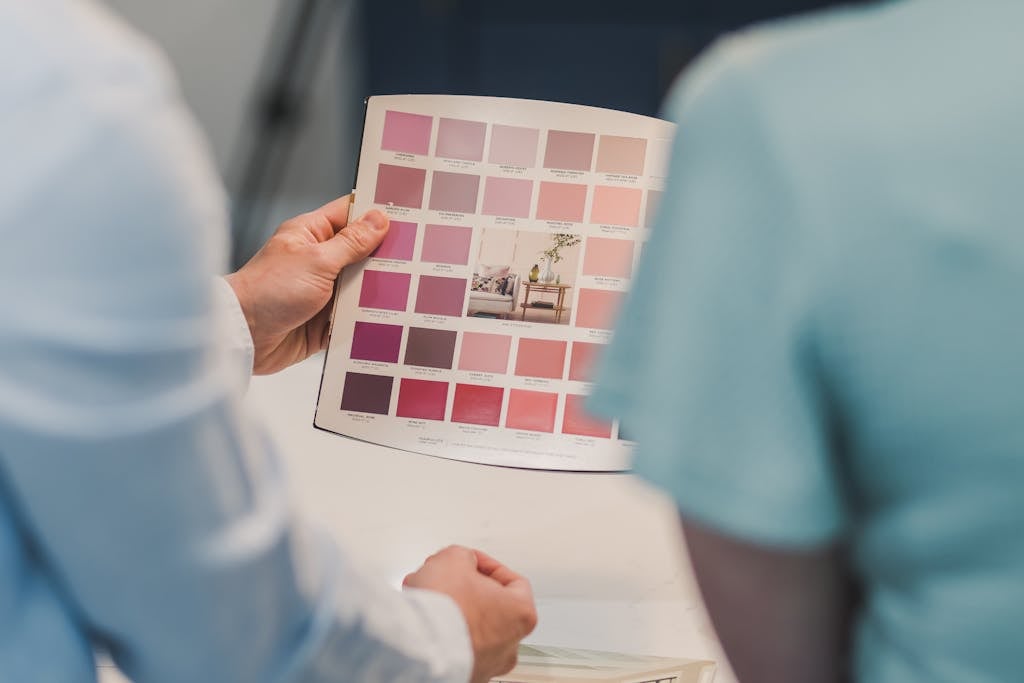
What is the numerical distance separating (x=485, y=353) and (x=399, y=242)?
4.5 inches

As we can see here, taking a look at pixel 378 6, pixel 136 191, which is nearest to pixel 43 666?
pixel 136 191

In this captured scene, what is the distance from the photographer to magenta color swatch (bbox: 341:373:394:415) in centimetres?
79

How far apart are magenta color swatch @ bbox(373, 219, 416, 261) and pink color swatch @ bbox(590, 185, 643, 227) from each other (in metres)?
0.15

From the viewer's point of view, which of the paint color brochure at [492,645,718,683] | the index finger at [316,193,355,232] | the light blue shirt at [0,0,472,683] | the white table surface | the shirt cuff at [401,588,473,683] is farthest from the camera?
the index finger at [316,193,355,232]

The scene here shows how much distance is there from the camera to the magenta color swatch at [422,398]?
788 mm

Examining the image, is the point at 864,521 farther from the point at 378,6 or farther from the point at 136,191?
the point at 378,6

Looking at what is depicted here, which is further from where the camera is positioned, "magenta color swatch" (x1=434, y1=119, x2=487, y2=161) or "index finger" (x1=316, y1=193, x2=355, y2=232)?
"index finger" (x1=316, y1=193, x2=355, y2=232)

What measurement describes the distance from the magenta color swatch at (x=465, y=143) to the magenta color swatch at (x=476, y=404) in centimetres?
18

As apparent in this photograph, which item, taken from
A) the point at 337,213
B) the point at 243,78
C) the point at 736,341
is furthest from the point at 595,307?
the point at 243,78

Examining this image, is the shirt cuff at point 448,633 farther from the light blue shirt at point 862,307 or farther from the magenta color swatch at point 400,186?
the magenta color swatch at point 400,186

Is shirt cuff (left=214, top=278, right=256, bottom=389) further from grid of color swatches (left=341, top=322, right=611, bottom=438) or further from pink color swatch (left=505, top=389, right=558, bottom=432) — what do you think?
pink color swatch (left=505, top=389, right=558, bottom=432)

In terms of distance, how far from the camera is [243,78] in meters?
2.34

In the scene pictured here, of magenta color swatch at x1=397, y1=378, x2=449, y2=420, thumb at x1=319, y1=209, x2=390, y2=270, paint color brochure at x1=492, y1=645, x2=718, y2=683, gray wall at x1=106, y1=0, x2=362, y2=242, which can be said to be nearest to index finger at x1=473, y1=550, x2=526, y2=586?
paint color brochure at x1=492, y1=645, x2=718, y2=683

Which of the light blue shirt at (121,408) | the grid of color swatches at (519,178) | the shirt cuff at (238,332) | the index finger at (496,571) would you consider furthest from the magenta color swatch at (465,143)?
the light blue shirt at (121,408)
